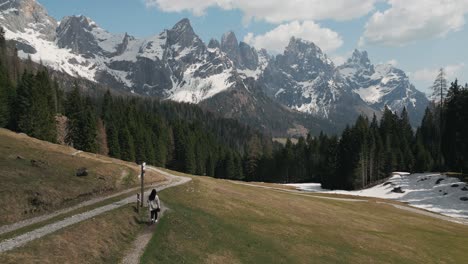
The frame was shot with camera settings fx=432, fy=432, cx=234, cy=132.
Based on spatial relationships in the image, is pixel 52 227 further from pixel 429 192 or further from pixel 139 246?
pixel 429 192

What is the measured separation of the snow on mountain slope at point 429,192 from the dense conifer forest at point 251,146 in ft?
24.5

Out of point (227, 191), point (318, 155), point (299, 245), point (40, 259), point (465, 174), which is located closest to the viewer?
point (40, 259)

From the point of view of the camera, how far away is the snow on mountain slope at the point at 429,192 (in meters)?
86.4

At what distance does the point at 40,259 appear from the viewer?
23.8m

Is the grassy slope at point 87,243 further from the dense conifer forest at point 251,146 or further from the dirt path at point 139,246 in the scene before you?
the dense conifer forest at point 251,146

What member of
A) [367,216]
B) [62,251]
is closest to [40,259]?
[62,251]

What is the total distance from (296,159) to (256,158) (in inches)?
636

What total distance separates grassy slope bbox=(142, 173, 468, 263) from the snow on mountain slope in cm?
2363

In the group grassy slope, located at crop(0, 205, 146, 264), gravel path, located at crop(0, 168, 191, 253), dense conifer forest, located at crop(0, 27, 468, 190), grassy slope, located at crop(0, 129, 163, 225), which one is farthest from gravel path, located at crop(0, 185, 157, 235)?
dense conifer forest, located at crop(0, 27, 468, 190)

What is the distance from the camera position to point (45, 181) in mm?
43375

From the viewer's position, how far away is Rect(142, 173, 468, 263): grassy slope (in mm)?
33781

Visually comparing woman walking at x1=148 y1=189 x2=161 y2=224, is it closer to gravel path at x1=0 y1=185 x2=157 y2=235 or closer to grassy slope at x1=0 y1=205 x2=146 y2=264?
grassy slope at x1=0 y1=205 x2=146 y2=264

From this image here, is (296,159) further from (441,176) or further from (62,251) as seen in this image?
(62,251)

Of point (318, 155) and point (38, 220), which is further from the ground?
point (318, 155)
